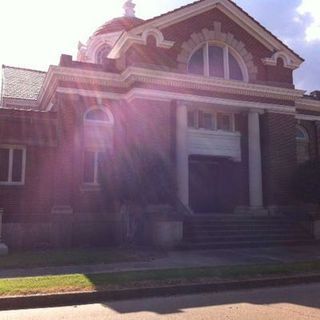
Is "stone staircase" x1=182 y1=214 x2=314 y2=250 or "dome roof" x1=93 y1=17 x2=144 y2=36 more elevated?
"dome roof" x1=93 y1=17 x2=144 y2=36

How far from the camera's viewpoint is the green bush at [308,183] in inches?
810

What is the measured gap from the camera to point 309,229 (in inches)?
774

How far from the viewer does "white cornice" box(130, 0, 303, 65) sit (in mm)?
21091

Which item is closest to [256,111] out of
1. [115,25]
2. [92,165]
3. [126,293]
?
[92,165]

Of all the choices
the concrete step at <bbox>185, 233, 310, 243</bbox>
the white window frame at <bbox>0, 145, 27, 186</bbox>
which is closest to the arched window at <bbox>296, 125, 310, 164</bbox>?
the concrete step at <bbox>185, 233, 310, 243</bbox>

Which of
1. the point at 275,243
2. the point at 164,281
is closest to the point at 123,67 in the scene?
the point at 275,243

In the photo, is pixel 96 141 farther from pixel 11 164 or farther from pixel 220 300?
pixel 220 300

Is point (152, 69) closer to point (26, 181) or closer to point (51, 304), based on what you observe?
point (26, 181)

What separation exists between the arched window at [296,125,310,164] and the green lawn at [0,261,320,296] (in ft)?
47.1

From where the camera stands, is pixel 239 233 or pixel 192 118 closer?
pixel 239 233

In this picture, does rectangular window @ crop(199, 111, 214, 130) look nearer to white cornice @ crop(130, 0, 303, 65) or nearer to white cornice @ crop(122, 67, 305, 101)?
white cornice @ crop(122, 67, 305, 101)

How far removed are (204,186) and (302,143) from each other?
6.51 m

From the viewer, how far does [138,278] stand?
393 inches

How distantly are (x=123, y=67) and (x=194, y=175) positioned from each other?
613 cm
